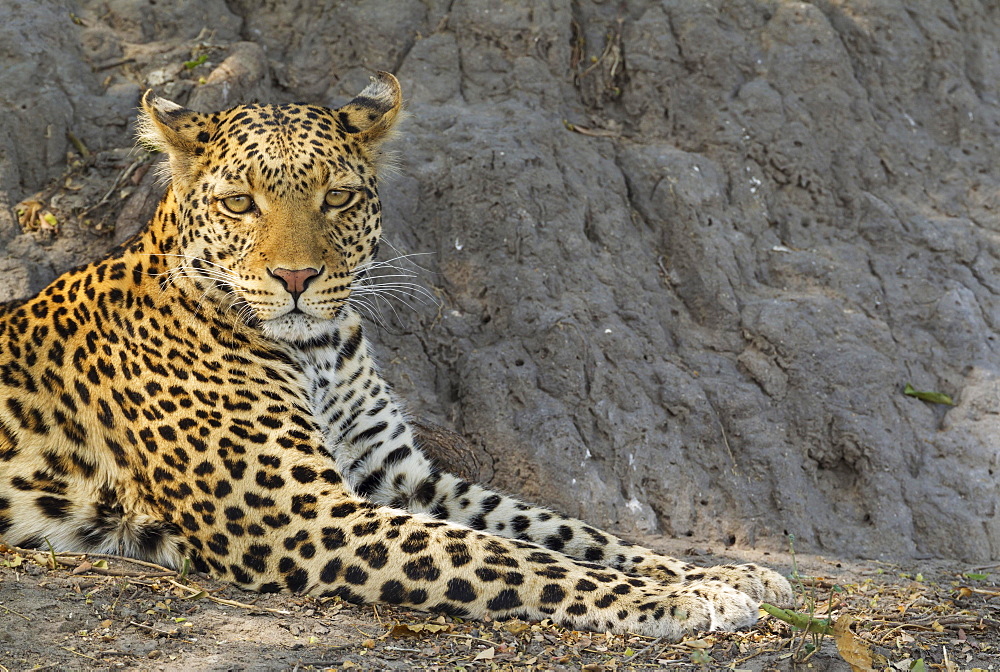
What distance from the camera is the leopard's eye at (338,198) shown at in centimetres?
540

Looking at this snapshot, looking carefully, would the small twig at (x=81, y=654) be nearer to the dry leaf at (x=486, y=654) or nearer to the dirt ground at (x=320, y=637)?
the dirt ground at (x=320, y=637)

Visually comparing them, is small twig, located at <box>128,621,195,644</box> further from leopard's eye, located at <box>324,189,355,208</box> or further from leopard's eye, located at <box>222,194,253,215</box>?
leopard's eye, located at <box>324,189,355,208</box>

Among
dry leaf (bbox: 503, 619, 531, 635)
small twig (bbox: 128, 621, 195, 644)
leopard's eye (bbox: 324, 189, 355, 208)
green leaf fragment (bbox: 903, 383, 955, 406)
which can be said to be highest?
leopard's eye (bbox: 324, 189, 355, 208)

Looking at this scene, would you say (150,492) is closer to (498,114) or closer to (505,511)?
(505,511)

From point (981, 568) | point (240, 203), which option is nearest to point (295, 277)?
point (240, 203)

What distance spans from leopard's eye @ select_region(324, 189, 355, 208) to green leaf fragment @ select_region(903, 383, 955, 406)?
4432mm

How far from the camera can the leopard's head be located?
5.16 meters

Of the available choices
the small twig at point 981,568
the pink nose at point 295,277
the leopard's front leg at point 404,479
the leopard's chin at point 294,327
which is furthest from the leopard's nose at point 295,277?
the small twig at point 981,568


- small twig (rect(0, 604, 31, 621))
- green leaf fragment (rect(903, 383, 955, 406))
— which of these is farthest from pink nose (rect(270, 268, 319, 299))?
green leaf fragment (rect(903, 383, 955, 406))

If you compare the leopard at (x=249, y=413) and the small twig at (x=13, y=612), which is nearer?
the small twig at (x=13, y=612)

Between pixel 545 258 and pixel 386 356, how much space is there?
136 cm

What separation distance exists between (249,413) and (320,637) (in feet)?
4.06

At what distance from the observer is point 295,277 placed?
510 centimetres

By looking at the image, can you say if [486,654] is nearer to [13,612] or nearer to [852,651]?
[852,651]
